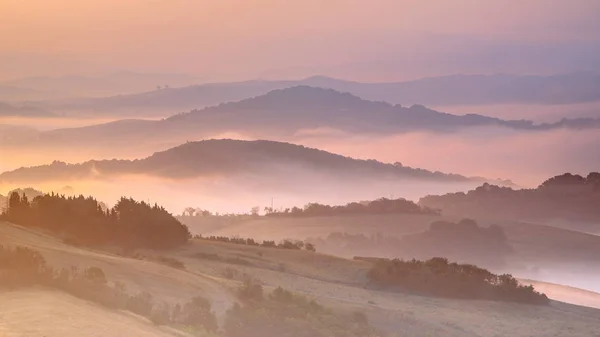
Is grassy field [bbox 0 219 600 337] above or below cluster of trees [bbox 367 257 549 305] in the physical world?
below

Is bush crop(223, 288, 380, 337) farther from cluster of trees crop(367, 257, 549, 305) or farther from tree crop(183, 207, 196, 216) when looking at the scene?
tree crop(183, 207, 196, 216)

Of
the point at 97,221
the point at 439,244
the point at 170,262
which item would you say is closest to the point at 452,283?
the point at 170,262

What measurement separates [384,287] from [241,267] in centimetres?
672

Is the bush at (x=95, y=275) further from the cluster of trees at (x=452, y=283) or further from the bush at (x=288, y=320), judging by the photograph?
the cluster of trees at (x=452, y=283)

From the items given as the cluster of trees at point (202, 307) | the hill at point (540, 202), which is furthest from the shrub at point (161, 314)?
the hill at point (540, 202)

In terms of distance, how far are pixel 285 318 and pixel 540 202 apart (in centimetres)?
14647

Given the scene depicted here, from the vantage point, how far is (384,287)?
4231 centimetres

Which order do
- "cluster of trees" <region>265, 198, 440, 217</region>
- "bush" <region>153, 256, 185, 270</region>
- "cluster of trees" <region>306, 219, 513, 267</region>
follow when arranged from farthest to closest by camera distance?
"cluster of trees" <region>265, 198, 440, 217</region> → "cluster of trees" <region>306, 219, 513, 267</region> → "bush" <region>153, 256, 185, 270</region>

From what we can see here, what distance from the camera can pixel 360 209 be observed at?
469 ft

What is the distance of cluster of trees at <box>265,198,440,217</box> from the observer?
136500 mm

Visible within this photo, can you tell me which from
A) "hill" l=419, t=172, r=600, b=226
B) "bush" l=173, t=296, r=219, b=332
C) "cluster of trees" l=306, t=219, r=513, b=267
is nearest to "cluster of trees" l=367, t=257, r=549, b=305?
"bush" l=173, t=296, r=219, b=332

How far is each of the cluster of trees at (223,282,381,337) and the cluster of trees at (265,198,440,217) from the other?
342 feet

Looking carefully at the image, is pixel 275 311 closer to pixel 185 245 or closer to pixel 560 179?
pixel 185 245

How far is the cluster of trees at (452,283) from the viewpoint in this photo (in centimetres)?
4225
